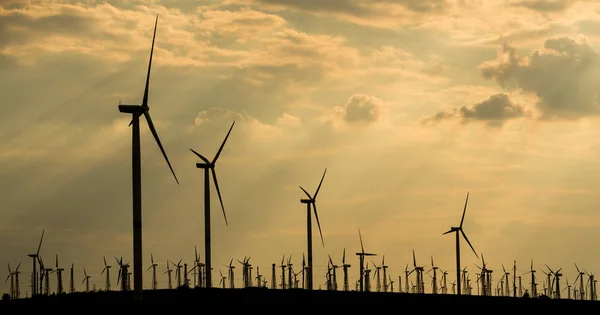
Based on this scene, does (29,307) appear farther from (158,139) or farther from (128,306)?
(158,139)

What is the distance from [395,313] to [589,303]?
1956 inches

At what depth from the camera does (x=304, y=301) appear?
15950 centimetres

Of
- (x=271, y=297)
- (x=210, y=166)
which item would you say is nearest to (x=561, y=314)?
(x=271, y=297)

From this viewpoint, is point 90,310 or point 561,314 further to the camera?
point 561,314

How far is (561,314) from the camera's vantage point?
153000 millimetres

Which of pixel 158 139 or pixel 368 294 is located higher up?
pixel 158 139

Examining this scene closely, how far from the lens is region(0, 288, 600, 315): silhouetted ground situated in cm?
14250

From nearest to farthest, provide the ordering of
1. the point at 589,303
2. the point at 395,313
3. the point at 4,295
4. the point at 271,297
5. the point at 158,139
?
1. the point at 158,139
2. the point at 395,313
3. the point at 271,297
4. the point at 589,303
5. the point at 4,295

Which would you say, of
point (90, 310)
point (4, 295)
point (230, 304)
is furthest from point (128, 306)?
point (4, 295)

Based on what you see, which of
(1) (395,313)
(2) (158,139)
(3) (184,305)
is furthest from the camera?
(1) (395,313)

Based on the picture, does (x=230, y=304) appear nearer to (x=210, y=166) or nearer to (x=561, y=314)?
(x=210, y=166)

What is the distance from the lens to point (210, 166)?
162 meters

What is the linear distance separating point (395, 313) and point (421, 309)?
29.0 feet

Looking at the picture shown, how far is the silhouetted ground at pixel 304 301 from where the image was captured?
142 metres
